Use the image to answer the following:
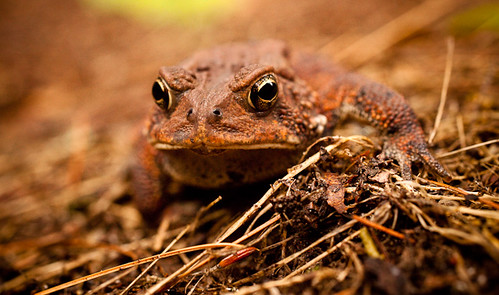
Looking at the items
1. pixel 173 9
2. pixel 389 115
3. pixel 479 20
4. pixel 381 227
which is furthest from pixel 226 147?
pixel 173 9

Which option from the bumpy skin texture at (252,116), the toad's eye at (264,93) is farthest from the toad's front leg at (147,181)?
the toad's eye at (264,93)

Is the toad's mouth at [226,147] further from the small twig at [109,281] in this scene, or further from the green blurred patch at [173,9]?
the green blurred patch at [173,9]

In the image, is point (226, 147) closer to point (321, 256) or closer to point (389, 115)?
point (321, 256)

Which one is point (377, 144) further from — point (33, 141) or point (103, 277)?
point (33, 141)

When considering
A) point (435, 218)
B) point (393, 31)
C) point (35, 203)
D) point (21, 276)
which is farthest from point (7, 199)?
point (393, 31)

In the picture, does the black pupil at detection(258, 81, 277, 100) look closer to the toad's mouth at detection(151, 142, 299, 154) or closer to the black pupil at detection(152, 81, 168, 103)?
the toad's mouth at detection(151, 142, 299, 154)

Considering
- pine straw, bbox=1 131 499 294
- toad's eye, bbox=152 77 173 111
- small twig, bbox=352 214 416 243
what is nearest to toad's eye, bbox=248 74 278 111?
pine straw, bbox=1 131 499 294

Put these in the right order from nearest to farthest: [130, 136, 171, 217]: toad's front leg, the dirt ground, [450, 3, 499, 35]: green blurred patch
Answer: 1. the dirt ground
2. [130, 136, 171, 217]: toad's front leg
3. [450, 3, 499, 35]: green blurred patch
